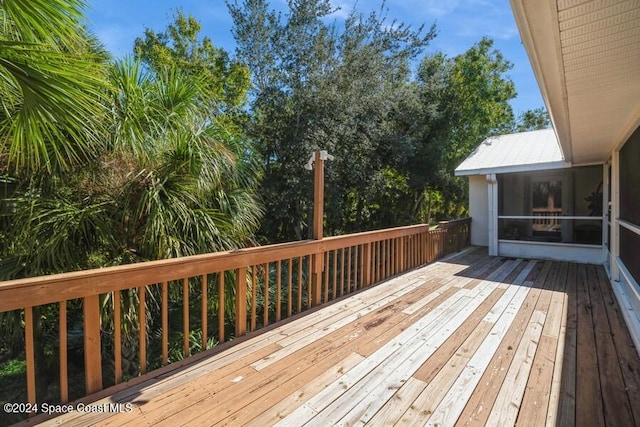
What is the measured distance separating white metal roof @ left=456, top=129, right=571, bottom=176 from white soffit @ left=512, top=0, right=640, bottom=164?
11.1 ft

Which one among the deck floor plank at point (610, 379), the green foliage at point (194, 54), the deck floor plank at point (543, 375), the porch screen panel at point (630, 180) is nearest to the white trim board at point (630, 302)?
the deck floor plank at point (610, 379)

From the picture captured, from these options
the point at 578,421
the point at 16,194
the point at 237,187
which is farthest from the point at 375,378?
the point at 16,194

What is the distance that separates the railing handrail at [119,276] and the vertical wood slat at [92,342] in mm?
87

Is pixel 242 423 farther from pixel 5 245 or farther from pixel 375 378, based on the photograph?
pixel 5 245

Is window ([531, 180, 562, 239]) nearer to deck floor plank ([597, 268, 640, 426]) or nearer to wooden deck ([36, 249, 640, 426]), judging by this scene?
deck floor plank ([597, 268, 640, 426])

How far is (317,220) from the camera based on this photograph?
11.7 feet

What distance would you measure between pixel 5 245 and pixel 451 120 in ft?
34.7

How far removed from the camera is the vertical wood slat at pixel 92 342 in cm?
185

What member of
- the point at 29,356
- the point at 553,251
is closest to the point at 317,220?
the point at 29,356

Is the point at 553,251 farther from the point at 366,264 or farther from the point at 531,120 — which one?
the point at 531,120

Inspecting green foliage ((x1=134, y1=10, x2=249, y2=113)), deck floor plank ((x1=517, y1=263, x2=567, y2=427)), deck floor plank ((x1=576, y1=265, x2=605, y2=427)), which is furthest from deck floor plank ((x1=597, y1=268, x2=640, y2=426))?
green foliage ((x1=134, y1=10, x2=249, y2=113))

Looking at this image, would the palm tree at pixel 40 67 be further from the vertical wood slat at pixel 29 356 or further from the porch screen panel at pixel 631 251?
the porch screen panel at pixel 631 251

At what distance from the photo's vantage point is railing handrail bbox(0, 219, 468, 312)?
158 centimetres

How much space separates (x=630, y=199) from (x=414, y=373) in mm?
3716
